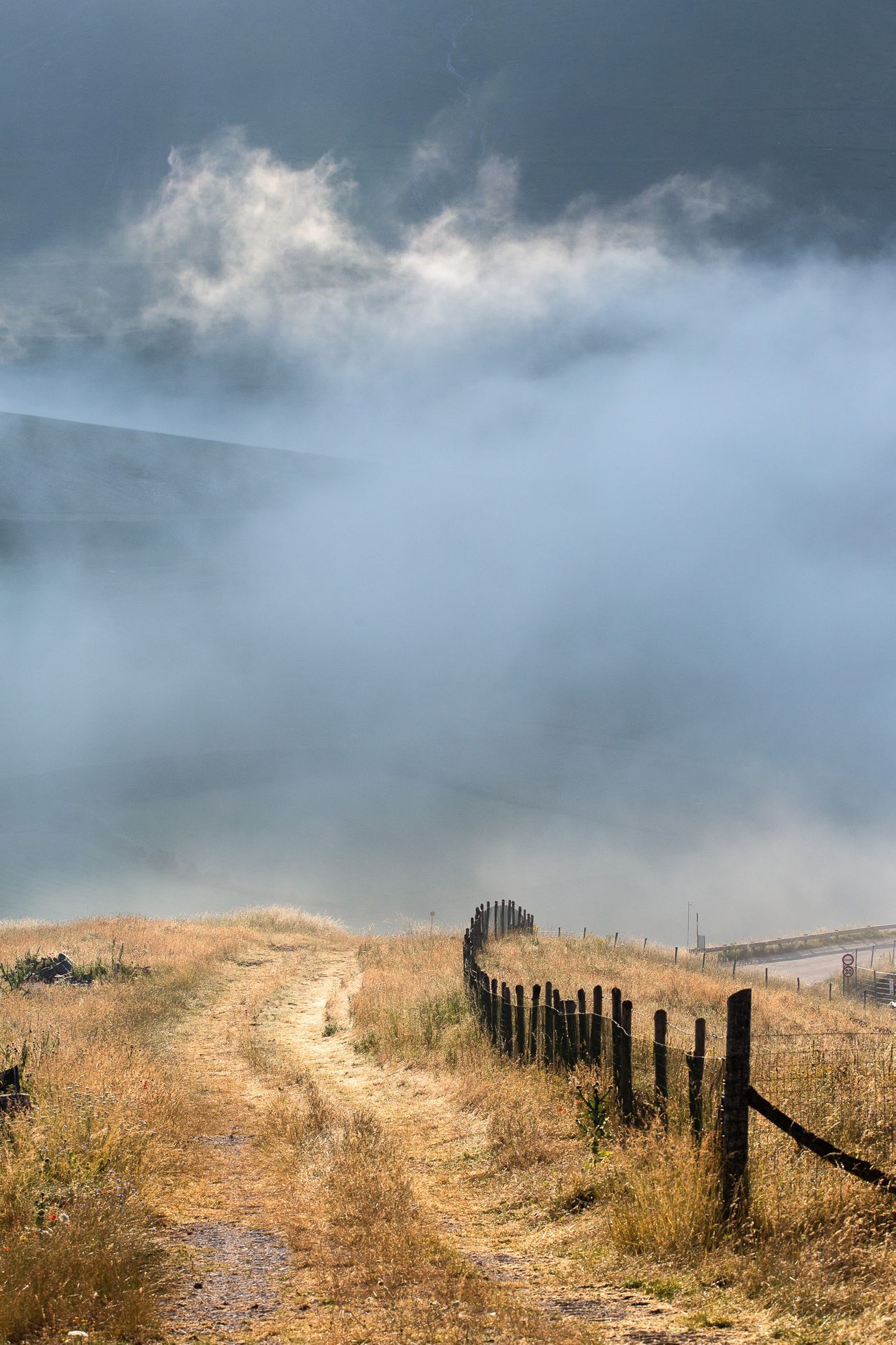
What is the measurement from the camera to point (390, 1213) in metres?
8.00

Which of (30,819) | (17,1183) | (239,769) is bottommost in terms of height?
(17,1183)

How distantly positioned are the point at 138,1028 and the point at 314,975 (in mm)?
11659

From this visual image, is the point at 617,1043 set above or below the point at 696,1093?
above

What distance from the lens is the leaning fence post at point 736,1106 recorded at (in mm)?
7105

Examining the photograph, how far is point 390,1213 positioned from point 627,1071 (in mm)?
2774

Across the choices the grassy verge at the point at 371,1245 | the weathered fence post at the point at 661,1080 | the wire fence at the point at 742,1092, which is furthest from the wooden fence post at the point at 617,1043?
the grassy verge at the point at 371,1245

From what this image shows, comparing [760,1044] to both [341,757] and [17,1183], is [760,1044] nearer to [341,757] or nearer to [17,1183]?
[17,1183]

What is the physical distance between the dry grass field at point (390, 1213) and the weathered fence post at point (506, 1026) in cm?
26

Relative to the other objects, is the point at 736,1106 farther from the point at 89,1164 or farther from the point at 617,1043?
the point at 89,1164

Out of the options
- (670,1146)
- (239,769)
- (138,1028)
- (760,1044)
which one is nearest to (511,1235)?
(670,1146)

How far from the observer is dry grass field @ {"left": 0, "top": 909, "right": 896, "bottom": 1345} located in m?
5.95

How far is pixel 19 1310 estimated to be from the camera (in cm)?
562

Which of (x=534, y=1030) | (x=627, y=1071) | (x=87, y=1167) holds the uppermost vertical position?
(x=627, y=1071)

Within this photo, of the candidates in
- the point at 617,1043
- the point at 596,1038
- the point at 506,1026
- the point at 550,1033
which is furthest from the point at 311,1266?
the point at 506,1026
